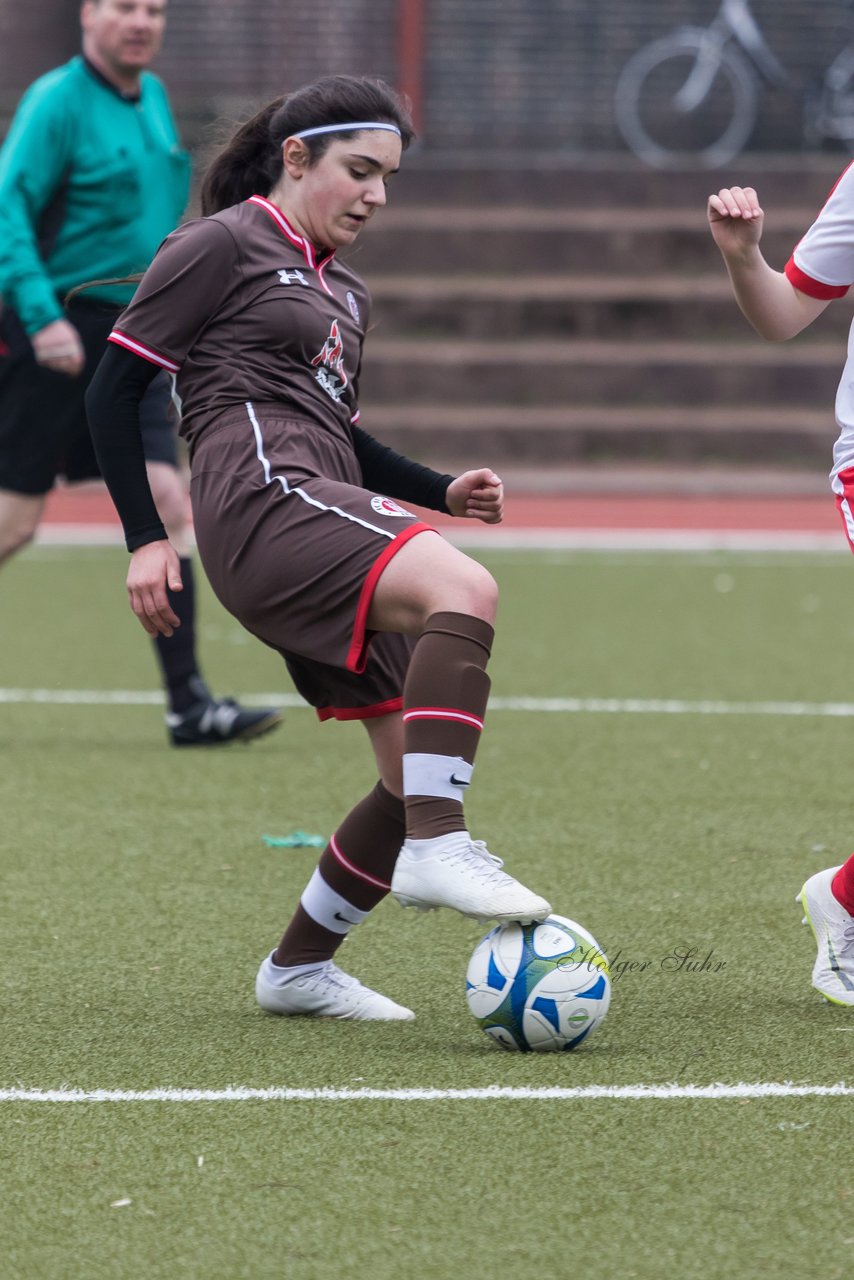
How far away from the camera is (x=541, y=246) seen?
1781 cm

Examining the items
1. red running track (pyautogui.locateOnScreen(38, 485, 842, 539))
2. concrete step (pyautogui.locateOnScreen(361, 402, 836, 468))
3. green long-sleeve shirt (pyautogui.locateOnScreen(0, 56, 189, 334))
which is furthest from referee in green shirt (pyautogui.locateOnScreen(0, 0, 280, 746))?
concrete step (pyautogui.locateOnScreen(361, 402, 836, 468))

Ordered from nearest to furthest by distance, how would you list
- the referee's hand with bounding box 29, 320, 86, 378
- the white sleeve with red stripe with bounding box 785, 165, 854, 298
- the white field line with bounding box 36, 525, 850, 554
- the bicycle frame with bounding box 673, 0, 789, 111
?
the white sleeve with red stripe with bounding box 785, 165, 854, 298, the referee's hand with bounding box 29, 320, 86, 378, the white field line with bounding box 36, 525, 850, 554, the bicycle frame with bounding box 673, 0, 789, 111

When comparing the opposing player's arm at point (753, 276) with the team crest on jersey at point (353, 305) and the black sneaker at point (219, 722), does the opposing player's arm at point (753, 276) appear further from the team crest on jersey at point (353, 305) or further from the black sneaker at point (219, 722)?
the black sneaker at point (219, 722)

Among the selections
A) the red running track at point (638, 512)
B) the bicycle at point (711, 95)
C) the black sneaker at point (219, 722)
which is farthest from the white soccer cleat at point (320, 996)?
the bicycle at point (711, 95)

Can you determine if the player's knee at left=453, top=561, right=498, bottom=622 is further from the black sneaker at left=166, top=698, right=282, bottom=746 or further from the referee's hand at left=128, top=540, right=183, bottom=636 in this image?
the black sneaker at left=166, top=698, right=282, bottom=746

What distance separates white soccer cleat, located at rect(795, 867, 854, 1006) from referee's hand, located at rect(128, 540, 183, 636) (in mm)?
1285

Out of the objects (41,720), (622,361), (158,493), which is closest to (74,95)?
(158,493)

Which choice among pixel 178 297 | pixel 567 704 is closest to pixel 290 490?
pixel 178 297

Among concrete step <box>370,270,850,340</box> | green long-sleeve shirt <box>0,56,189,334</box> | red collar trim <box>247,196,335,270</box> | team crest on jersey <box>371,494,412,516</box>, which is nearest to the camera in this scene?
team crest on jersey <box>371,494,412,516</box>

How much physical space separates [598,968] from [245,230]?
1408 mm

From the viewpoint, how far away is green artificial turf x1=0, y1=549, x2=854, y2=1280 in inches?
97.1

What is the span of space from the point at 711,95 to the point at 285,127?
643 inches

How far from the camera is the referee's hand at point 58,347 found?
5.62 m

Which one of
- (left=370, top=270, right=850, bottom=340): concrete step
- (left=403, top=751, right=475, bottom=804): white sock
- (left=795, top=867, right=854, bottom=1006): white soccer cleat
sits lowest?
(left=370, top=270, right=850, bottom=340): concrete step
